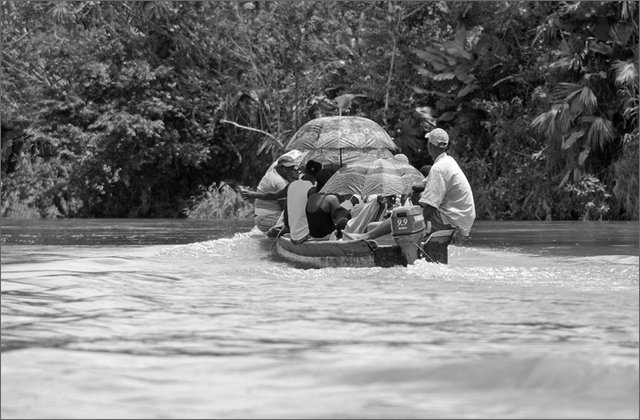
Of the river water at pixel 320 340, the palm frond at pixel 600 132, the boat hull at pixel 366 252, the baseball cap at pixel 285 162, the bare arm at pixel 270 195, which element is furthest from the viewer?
the palm frond at pixel 600 132

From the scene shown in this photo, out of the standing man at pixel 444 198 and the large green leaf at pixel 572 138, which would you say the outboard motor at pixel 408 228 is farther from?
the large green leaf at pixel 572 138

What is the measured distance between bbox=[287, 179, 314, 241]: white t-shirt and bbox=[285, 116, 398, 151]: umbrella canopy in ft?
24.5

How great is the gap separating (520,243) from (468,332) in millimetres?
10885

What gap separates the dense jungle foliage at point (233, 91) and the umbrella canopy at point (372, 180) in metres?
11.2

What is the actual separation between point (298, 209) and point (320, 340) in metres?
6.02

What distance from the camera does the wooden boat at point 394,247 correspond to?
11820 mm

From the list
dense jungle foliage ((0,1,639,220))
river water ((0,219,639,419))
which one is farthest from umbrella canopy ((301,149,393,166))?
river water ((0,219,639,419))

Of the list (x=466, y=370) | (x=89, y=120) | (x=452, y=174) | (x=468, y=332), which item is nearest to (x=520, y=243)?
(x=452, y=174)

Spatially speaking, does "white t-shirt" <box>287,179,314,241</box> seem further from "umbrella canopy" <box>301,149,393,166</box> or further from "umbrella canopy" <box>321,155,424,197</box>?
"umbrella canopy" <box>301,149,393,166</box>

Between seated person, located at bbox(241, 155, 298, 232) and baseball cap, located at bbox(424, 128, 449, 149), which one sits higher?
baseball cap, located at bbox(424, 128, 449, 149)

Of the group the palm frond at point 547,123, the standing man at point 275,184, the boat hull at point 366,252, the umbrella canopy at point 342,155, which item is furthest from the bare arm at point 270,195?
the palm frond at point 547,123

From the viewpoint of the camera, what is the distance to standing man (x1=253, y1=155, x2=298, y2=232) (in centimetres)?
1680

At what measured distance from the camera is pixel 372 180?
689 inches

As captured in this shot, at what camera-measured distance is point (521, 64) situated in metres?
31.4
